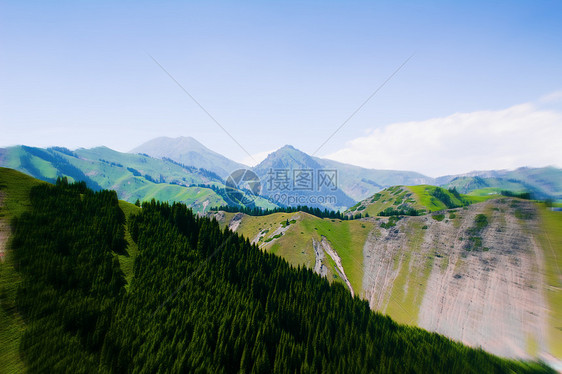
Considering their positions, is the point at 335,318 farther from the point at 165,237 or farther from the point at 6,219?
the point at 6,219

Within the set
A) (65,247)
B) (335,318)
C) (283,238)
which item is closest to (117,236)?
(65,247)

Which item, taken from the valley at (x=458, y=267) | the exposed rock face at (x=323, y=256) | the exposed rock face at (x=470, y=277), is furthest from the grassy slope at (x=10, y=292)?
the exposed rock face at (x=470, y=277)

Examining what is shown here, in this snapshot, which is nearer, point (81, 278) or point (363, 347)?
point (81, 278)

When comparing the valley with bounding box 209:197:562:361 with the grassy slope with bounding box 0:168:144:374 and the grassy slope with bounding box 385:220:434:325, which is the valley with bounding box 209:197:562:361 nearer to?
the grassy slope with bounding box 385:220:434:325

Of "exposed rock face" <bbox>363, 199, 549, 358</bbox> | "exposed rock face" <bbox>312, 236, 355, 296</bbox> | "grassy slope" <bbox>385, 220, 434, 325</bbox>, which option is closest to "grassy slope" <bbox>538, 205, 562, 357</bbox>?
"exposed rock face" <bbox>363, 199, 549, 358</bbox>

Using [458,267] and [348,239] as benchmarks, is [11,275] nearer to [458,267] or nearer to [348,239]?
[348,239]

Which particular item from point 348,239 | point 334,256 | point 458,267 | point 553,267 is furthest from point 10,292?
point 553,267
